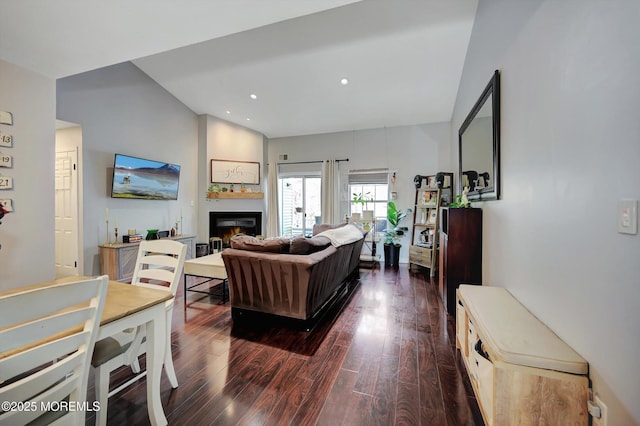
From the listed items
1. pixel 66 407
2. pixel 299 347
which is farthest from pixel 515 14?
pixel 66 407

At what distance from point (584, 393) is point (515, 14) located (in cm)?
229

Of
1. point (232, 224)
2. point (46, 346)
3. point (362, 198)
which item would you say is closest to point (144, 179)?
point (232, 224)

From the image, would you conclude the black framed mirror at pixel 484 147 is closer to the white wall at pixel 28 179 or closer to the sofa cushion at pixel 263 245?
the sofa cushion at pixel 263 245

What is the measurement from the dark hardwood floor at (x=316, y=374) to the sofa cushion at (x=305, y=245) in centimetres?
79

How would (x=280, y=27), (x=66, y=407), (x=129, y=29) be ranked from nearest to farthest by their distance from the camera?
1. (x=66, y=407)
2. (x=129, y=29)
3. (x=280, y=27)

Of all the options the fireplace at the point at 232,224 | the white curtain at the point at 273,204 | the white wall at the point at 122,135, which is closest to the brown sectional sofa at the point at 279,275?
the white wall at the point at 122,135

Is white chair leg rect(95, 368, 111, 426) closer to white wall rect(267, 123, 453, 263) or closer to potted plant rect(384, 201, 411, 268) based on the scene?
potted plant rect(384, 201, 411, 268)

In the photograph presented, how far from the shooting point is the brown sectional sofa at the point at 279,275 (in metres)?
2.38

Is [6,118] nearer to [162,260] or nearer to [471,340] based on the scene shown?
[162,260]

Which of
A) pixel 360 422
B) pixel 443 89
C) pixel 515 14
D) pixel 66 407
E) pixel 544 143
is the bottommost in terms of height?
pixel 360 422

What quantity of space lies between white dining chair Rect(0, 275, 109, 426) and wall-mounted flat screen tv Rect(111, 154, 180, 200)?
407 cm

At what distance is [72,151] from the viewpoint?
389 centimetres

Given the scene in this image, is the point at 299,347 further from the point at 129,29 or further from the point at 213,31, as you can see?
the point at 129,29

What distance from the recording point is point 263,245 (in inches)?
101
